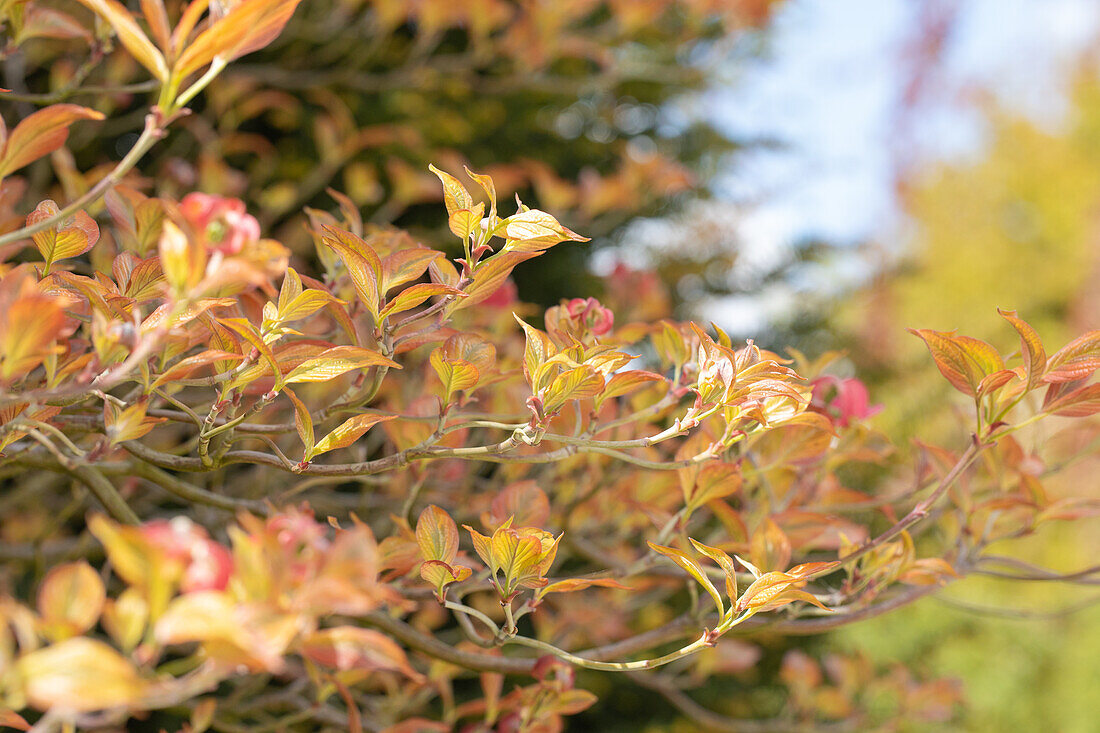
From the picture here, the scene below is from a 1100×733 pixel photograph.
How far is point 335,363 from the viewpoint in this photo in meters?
0.34

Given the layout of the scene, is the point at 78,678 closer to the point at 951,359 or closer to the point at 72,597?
the point at 72,597

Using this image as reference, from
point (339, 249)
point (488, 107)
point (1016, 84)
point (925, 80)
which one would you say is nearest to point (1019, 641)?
point (488, 107)

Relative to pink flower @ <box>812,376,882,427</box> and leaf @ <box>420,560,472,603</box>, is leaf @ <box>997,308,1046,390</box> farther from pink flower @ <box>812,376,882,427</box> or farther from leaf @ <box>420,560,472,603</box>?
leaf @ <box>420,560,472,603</box>

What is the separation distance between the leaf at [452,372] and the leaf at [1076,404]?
11.0 inches

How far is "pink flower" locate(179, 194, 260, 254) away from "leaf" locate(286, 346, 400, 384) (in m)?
0.08

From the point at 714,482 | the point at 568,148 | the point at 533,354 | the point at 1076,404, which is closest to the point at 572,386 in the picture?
the point at 533,354

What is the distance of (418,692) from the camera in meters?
0.64

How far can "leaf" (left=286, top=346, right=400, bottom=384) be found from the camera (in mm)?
325

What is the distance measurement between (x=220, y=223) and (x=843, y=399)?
0.42m

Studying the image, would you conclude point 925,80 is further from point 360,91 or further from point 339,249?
point 339,249

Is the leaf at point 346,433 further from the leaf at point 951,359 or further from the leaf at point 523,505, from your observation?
the leaf at point 951,359

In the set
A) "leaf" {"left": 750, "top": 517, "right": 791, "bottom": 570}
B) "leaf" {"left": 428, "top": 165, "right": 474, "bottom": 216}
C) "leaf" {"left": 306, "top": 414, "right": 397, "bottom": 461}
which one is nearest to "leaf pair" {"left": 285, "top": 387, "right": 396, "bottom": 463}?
"leaf" {"left": 306, "top": 414, "right": 397, "bottom": 461}

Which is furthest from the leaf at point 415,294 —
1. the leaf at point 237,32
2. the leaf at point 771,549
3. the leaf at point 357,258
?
the leaf at point 771,549

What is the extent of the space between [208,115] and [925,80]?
5.21m
